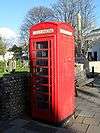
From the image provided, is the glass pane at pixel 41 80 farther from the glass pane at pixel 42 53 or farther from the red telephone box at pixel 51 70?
the glass pane at pixel 42 53

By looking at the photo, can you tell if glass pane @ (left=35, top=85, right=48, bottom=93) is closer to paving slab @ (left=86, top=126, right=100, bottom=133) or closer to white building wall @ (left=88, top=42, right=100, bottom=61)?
paving slab @ (left=86, top=126, right=100, bottom=133)

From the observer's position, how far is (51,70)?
6.55 metres

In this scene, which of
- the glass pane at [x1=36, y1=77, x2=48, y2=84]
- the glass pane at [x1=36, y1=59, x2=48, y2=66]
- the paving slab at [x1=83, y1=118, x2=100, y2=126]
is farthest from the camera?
the paving slab at [x1=83, y1=118, x2=100, y2=126]

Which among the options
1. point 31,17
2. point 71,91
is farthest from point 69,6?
point 71,91

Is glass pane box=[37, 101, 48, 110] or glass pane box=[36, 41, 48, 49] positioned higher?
glass pane box=[36, 41, 48, 49]

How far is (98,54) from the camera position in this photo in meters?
45.0

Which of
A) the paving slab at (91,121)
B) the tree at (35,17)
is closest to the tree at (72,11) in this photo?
the tree at (35,17)

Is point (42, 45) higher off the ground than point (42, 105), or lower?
higher

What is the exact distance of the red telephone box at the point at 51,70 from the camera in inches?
255

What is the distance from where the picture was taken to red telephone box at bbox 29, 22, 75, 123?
6.49 meters

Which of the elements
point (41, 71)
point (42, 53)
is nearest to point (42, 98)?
point (41, 71)

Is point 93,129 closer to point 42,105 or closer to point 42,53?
point 42,105

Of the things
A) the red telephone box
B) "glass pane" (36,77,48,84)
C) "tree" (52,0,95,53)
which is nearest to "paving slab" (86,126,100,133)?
the red telephone box

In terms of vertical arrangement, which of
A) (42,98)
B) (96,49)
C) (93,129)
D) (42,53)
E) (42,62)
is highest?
(96,49)
